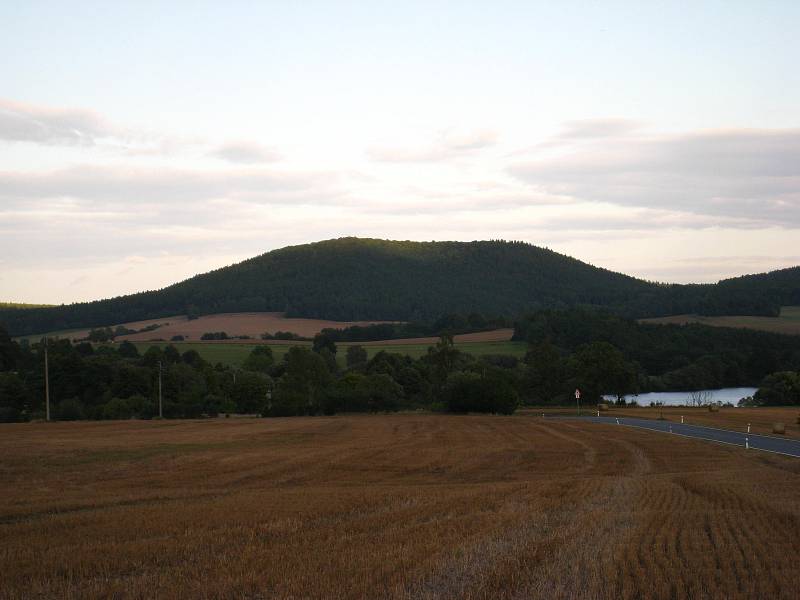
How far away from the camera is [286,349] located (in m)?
138

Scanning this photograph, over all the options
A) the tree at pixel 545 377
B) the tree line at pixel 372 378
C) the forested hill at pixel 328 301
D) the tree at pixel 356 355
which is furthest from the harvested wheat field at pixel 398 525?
the forested hill at pixel 328 301

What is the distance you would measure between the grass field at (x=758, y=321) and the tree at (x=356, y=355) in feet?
185

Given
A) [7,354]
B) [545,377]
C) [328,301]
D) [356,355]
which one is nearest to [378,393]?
[545,377]

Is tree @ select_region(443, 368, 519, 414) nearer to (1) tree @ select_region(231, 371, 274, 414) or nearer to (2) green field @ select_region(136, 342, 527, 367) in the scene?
(1) tree @ select_region(231, 371, 274, 414)

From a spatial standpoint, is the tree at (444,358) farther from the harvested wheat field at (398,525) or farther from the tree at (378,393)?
the harvested wheat field at (398,525)

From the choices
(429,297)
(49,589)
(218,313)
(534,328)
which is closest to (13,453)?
(49,589)

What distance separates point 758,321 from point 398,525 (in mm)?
141961

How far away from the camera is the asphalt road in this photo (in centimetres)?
3742

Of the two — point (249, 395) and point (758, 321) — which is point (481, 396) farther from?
point (758, 321)

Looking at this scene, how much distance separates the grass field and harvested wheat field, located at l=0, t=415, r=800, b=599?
110 meters

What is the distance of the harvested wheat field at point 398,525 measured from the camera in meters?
11.7

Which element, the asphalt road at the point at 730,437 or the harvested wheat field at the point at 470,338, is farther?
the harvested wheat field at the point at 470,338

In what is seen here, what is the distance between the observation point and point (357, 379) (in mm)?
94500

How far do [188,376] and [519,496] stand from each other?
3061 inches
